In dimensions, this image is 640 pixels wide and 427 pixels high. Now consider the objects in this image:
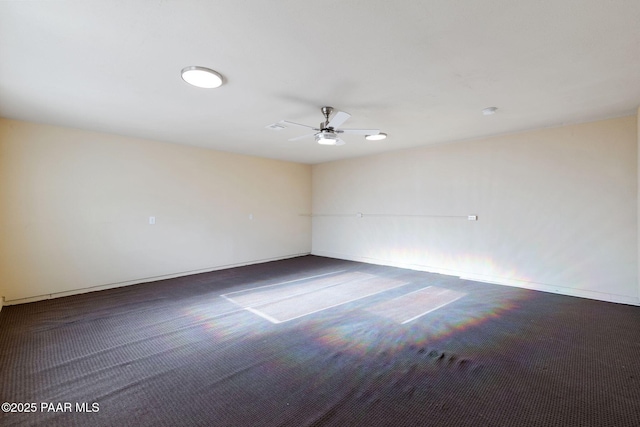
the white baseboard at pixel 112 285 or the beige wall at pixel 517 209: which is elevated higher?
the beige wall at pixel 517 209

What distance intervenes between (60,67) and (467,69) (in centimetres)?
327

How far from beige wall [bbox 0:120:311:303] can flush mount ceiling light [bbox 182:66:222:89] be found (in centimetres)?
281

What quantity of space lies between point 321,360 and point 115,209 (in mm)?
3988

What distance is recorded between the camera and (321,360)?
2303mm

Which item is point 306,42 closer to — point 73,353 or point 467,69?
point 467,69

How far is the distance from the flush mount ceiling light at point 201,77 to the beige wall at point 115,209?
110 inches

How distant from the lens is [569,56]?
2113 mm

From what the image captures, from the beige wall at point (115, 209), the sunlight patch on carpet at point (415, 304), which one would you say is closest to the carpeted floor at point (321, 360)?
the sunlight patch on carpet at point (415, 304)

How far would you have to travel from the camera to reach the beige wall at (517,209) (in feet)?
11.8

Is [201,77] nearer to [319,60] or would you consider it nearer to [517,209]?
[319,60]

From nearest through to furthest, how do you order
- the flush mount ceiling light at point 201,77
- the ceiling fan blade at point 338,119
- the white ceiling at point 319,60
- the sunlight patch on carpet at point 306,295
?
the white ceiling at point 319,60 → the flush mount ceiling light at point 201,77 → the ceiling fan blade at point 338,119 → the sunlight patch on carpet at point 306,295

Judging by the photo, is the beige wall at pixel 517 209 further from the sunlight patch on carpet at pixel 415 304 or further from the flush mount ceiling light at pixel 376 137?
the sunlight patch on carpet at pixel 415 304

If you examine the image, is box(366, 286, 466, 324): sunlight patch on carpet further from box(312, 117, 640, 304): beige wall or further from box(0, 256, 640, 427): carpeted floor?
box(312, 117, 640, 304): beige wall

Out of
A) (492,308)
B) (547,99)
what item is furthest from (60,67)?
(492,308)
